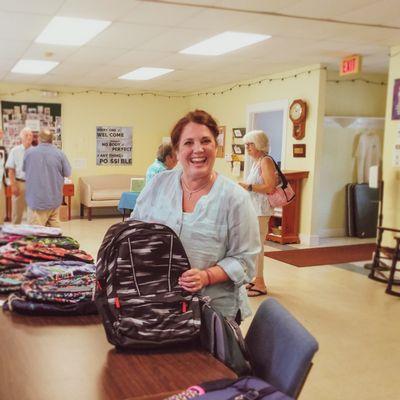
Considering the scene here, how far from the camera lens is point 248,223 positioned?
1860 millimetres

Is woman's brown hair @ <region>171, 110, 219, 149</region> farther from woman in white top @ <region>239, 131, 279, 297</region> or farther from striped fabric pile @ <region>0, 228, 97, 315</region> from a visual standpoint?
woman in white top @ <region>239, 131, 279, 297</region>

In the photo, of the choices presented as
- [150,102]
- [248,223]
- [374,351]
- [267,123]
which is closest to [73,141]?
[150,102]

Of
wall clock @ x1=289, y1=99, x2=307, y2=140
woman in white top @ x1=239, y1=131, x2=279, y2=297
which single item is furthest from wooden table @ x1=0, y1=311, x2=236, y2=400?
wall clock @ x1=289, y1=99, x2=307, y2=140

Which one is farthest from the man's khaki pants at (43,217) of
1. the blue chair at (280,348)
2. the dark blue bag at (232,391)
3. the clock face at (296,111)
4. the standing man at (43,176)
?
the dark blue bag at (232,391)

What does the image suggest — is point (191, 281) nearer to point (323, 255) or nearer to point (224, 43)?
point (224, 43)

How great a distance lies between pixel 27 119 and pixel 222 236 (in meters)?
8.35

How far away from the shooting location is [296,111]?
7.19 metres

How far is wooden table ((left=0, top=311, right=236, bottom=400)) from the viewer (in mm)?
1341

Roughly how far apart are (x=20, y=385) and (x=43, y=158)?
4.42 meters

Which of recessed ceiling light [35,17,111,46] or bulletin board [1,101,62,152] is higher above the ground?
recessed ceiling light [35,17,111,46]

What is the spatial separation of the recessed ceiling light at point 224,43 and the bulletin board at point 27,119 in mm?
4240

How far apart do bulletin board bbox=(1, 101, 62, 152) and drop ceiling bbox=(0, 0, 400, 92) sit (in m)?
1.36

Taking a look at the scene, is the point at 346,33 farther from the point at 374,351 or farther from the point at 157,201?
the point at 157,201

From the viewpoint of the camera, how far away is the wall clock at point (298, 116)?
23.1 ft
